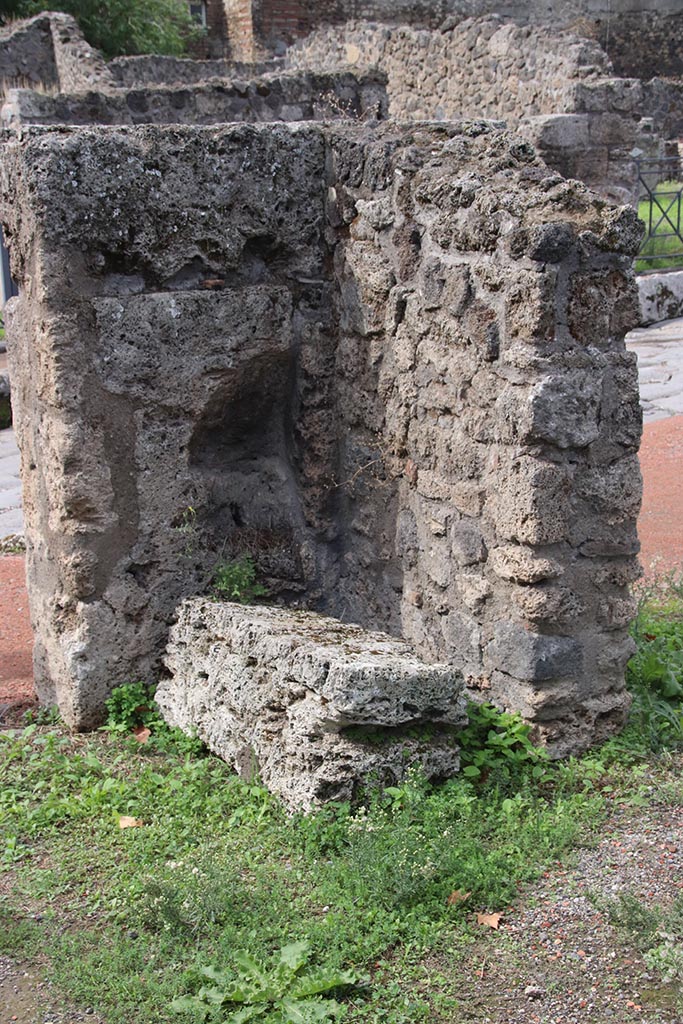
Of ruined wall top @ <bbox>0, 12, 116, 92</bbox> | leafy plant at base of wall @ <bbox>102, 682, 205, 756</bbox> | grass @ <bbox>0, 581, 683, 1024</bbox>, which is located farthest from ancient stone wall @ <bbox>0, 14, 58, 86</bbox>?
grass @ <bbox>0, 581, 683, 1024</bbox>

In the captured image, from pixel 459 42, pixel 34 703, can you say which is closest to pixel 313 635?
pixel 34 703

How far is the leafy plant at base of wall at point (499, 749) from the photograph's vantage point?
400cm

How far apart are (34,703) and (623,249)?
3.16 meters

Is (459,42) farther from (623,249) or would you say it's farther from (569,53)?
(623,249)

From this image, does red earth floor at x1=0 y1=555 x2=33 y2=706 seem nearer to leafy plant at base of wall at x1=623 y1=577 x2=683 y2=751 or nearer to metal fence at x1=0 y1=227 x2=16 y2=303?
leafy plant at base of wall at x1=623 y1=577 x2=683 y2=751

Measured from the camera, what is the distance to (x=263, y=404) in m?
5.22

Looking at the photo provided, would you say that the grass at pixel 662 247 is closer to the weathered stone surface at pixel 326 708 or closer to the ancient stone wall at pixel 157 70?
the ancient stone wall at pixel 157 70

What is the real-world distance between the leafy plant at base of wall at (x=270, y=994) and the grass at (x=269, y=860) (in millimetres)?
24

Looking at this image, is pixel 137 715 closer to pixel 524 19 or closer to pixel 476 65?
pixel 476 65

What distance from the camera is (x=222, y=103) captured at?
1088cm

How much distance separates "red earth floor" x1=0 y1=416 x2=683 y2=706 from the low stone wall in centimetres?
401

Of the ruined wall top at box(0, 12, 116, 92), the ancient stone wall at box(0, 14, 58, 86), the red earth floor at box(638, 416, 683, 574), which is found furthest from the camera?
the ancient stone wall at box(0, 14, 58, 86)

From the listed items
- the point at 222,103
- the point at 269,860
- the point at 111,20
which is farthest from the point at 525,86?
the point at 269,860

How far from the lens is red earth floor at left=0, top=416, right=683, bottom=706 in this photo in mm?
5754
